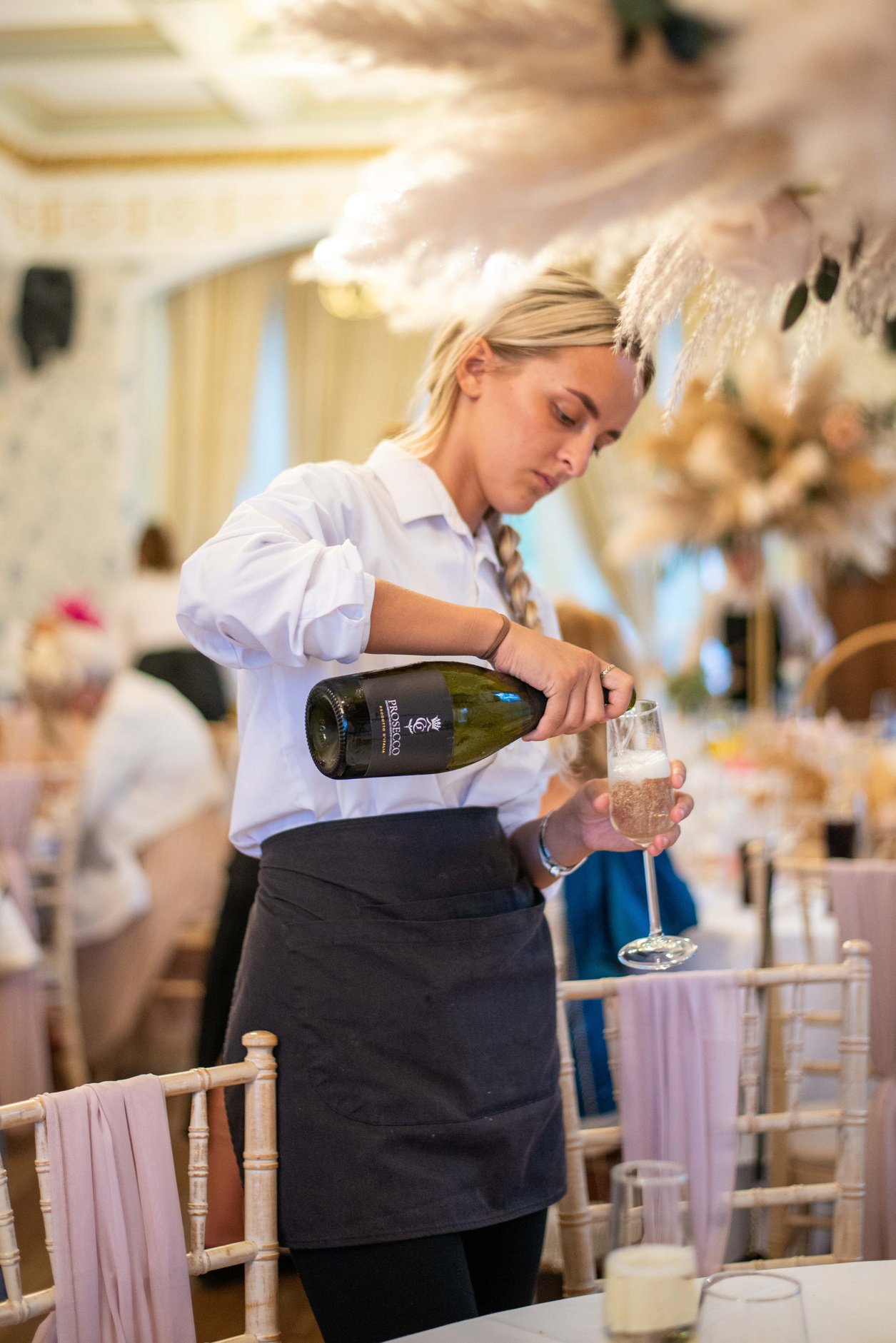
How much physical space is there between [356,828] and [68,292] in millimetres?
6356

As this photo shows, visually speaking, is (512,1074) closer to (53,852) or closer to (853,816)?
(853,816)

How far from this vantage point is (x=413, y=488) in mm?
1221

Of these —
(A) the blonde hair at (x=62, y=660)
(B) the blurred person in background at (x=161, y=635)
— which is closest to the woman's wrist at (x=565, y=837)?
(A) the blonde hair at (x=62, y=660)

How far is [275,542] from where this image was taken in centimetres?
100

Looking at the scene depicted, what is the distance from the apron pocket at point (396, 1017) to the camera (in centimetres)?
108

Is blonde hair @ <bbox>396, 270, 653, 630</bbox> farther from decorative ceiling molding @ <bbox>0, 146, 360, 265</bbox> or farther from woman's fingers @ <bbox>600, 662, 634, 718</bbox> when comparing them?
decorative ceiling molding @ <bbox>0, 146, 360, 265</bbox>

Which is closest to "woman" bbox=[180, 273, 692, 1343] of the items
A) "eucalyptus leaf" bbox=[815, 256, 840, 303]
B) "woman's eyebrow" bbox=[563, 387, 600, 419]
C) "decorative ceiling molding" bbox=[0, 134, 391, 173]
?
"woman's eyebrow" bbox=[563, 387, 600, 419]

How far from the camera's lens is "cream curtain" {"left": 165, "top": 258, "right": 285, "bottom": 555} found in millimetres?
7113

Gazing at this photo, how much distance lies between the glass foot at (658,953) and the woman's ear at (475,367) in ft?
1.72

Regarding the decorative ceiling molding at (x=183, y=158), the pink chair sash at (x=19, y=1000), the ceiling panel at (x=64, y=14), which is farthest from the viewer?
the decorative ceiling molding at (x=183, y=158)

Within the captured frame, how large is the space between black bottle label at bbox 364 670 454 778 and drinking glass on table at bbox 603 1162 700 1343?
0.38 m

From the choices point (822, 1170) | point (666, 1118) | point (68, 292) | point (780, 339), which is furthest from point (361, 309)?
point (666, 1118)

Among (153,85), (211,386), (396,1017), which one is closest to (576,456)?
(396,1017)

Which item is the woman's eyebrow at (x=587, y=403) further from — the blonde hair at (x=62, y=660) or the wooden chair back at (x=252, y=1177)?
the blonde hair at (x=62, y=660)
